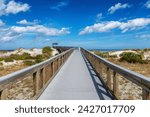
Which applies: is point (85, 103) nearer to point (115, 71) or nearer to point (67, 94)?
point (115, 71)

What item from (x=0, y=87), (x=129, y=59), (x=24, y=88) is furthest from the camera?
(x=129, y=59)

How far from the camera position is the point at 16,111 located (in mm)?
6199

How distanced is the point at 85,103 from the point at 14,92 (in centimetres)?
509

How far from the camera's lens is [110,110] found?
638 centimetres

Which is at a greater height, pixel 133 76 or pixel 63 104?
pixel 133 76

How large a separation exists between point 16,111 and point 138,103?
2468 millimetres

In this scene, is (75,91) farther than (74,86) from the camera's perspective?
No

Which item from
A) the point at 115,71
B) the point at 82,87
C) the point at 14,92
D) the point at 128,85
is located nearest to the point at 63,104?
the point at 115,71

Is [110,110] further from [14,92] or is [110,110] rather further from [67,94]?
[14,92]

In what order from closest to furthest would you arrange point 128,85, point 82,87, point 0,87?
point 0,87, point 82,87, point 128,85

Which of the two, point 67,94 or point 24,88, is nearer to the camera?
point 67,94

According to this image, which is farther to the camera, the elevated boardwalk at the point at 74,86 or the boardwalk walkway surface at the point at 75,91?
the boardwalk walkway surface at the point at 75,91

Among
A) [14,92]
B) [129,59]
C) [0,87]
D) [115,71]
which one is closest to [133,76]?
[115,71]

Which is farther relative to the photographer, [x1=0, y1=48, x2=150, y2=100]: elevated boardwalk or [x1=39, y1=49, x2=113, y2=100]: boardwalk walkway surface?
[x1=39, y1=49, x2=113, y2=100]: boardwalk walkway surface
